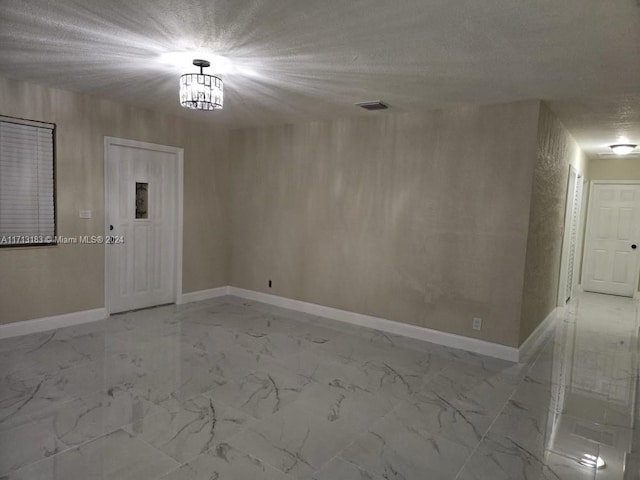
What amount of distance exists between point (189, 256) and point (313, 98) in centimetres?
283

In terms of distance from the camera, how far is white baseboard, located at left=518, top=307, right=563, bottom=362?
13.4 feet

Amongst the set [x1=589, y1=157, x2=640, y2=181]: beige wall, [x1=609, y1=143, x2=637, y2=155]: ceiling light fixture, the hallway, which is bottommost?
the hallway

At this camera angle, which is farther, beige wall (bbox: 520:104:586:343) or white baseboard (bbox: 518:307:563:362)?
white baseboard (bbox: 518:307:563:362)

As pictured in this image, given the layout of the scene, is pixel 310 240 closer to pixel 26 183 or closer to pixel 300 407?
pixel 300 407

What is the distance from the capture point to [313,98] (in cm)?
412

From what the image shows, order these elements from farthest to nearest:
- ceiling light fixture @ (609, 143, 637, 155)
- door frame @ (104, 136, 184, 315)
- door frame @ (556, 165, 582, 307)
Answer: ceiling light fixture @ (609, 143, 637, 155) → door frame @ (556, 165, 582, 307) → door frame @ (104, 136, 184, 315)

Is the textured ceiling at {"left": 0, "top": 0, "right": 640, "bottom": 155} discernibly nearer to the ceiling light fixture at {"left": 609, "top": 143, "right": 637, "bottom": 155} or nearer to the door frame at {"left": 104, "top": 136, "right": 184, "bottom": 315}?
the door frame at {"left": 104, "top": 136, "right": 184, "bottom": 315}

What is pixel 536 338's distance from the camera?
4.62m

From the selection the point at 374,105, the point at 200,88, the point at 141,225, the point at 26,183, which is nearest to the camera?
the point at 200,88

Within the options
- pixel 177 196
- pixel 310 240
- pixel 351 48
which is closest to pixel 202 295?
pixel 177 196

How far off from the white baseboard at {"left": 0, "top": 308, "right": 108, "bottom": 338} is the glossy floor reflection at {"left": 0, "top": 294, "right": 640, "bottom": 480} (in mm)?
133

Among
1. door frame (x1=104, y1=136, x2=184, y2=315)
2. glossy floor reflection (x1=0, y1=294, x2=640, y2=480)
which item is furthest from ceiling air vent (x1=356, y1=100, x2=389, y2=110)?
door frame (x1=104, y1=136, x2=184, y2=315)

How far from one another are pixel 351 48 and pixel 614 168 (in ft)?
21.3

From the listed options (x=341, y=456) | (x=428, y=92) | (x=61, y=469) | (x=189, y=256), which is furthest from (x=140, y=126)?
(x=341, y=456)
